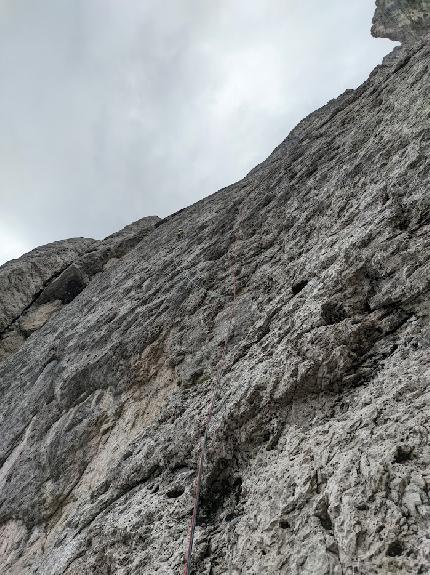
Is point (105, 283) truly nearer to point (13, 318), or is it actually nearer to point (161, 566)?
point (13, 318)

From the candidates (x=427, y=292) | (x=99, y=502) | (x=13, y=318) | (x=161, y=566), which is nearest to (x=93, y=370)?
(x=99, y=502)

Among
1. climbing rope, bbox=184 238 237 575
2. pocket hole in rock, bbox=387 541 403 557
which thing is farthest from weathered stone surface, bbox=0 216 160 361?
pocket hole in rock, bbox=387 541 403 557

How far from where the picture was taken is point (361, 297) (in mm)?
6242

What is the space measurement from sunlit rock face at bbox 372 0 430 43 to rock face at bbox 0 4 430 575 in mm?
31538

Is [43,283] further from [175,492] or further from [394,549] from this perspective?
[394,549]

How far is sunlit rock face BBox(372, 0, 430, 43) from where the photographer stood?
127 feet

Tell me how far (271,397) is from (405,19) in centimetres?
4275

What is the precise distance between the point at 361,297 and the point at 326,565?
130 inches

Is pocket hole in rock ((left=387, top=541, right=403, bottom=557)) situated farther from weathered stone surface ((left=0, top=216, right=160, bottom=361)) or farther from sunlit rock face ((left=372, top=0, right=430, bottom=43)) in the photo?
sunlit rock face ((left=372, top=0, right=430, bottom=43))

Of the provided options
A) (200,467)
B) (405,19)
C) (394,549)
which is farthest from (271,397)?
(405,19)

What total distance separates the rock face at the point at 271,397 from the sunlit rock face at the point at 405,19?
31538 millimetres

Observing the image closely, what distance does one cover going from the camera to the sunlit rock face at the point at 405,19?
38688 millimetres

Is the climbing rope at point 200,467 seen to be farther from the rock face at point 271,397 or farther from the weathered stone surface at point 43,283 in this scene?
the weathered stone surface at point 43,283

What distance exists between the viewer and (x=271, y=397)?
19.7 feet
